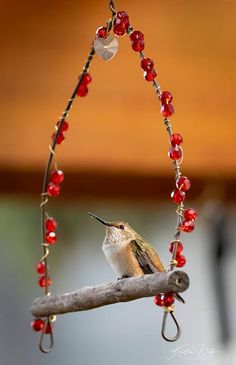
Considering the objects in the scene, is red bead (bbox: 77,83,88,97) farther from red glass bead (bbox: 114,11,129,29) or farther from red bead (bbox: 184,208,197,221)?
red bead (bbox: 184,208,197,221)

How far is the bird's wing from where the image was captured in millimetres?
958

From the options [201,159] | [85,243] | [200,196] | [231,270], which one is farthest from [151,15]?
[231,270]

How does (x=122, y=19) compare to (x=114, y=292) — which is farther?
(x=122, y=19)

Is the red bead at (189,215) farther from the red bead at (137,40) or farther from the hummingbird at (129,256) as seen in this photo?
the red bead at (137,40)

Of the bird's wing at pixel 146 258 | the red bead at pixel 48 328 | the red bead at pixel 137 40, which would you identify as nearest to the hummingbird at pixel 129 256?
the bird's wing at pixel 146 258

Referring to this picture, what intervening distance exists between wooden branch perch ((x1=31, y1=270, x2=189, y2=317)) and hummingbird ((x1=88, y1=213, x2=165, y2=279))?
87 mm

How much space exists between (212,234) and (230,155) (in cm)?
49

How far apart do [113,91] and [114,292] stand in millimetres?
1197

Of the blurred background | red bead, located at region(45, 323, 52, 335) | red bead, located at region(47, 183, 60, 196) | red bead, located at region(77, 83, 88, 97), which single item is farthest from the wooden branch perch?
the blurred background

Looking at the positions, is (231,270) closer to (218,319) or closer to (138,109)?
(218,319)

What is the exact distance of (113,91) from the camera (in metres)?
1.98

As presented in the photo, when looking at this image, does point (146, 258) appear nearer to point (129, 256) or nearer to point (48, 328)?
point (129, 256)

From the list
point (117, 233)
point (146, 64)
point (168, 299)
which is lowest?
point (168, 299)

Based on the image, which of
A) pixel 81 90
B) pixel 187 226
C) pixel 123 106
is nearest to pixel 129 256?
pixel 187 226
